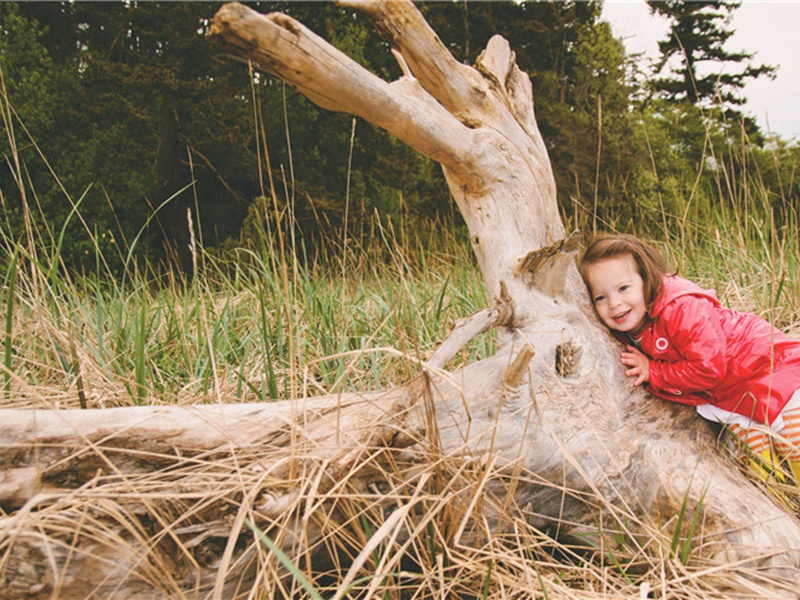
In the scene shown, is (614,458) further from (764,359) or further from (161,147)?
(161,147)

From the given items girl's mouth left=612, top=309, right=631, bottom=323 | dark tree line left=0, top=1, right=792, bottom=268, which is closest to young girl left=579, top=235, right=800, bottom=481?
girl's mouth left=612, top=309, right=631, bottom=323

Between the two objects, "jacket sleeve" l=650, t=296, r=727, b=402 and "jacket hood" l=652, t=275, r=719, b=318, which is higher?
"jacket hood" l=652, t=275, r=719, b=318

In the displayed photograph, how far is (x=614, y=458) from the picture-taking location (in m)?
1.40

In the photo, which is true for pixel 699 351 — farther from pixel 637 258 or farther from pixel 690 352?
pixel 637 258

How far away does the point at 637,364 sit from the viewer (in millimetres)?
1639

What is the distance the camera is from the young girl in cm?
159

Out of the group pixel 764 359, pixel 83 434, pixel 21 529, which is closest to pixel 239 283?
pixel 83 434

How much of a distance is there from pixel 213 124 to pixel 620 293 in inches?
337

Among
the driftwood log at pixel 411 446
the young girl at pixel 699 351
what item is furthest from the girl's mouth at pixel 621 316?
the driftwood log at pixel 411 446

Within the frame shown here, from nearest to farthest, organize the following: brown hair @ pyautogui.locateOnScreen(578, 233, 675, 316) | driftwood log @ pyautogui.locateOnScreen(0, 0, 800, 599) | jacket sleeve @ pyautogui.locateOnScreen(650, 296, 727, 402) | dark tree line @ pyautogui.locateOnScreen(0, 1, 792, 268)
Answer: driftwood log @ pyautogui.locateOnScreen(0, 0, 800, 599)
jacket sleeve @ pyautogui.locateOnScreen(650, 296, 727, 402)
brown hair @ pyautogui.locateOnScreen(578, 233, 675, 316)
dark tree line @ pyautogui.locateOnScreen(0, 1, 792, 268)

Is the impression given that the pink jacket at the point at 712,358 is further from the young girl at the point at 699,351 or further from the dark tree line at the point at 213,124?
the dark tree line at the point at 213,124

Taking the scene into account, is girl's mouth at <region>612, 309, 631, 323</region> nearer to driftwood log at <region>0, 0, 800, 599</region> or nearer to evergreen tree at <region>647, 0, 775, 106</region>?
driftwood log at <region>0, 0, 800, 599</region>

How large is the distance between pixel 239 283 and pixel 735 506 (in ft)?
8.02

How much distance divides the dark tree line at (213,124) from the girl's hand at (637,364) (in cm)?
562
